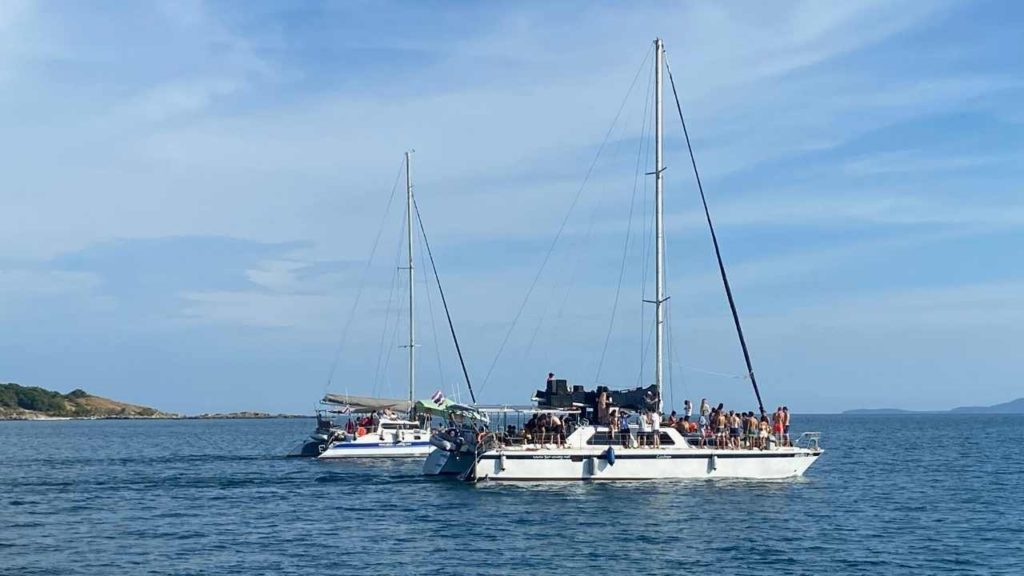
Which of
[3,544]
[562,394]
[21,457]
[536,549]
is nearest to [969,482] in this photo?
[562,394]

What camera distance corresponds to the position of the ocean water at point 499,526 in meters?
29.6

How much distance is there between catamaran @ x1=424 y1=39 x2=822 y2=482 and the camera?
4334 centimetres

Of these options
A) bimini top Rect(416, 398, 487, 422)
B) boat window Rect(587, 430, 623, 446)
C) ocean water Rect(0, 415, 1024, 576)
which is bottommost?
ocean water Rect(0, 415, 1024, 576)

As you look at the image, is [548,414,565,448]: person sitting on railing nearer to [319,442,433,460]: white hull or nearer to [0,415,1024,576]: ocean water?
[0,415,1024,576]: ocean water

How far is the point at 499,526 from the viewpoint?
116 ft

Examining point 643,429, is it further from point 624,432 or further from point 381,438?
point 381,438

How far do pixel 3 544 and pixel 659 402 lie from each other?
897 inches

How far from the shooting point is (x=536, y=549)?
31406mm

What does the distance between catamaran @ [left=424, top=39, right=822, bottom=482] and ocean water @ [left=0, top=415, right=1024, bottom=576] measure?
0.68 m

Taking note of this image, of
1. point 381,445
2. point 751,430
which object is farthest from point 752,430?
point 381,445

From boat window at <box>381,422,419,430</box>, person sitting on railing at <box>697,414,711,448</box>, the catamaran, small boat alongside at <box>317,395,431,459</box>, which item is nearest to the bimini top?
the catamaran

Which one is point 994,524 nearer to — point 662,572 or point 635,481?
point 635,481

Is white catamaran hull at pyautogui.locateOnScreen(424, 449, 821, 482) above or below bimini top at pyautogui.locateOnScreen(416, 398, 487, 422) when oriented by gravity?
below

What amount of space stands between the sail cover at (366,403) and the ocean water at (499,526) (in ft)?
56.1
